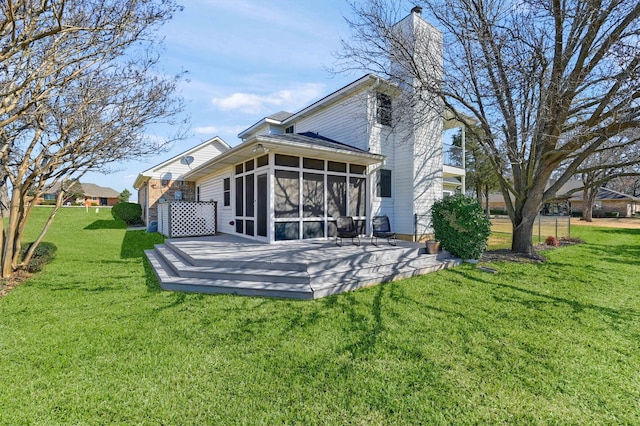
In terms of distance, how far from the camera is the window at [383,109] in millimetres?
10734

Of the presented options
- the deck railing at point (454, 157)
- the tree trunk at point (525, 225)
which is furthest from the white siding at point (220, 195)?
the tree trunk at point (525, 225)

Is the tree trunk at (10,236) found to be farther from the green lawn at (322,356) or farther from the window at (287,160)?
the window at (287,160)

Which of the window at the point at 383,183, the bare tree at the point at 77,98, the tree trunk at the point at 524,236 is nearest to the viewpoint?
the bare tree at the point at 77,98

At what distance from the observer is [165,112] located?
807cm

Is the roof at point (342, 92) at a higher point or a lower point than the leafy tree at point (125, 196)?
higher

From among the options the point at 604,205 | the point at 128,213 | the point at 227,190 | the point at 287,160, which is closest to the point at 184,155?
the point at 128,213

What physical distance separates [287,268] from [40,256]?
7189mm

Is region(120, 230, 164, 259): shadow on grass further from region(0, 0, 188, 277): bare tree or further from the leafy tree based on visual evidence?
the leafy tree

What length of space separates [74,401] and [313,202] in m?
7.13

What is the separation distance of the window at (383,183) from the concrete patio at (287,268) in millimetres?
3561

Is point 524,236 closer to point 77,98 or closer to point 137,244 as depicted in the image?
point 77,98

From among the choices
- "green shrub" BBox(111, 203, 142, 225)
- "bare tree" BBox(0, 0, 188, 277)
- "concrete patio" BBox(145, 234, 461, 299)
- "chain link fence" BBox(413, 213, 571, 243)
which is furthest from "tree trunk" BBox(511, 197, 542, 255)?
"green shrub" BBox(111, 203, 142, 225)

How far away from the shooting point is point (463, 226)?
8.10 meters

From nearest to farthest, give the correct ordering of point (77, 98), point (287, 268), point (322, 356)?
1. point (322, 356)
2. point (287, 268)
3. point (77, 98)
